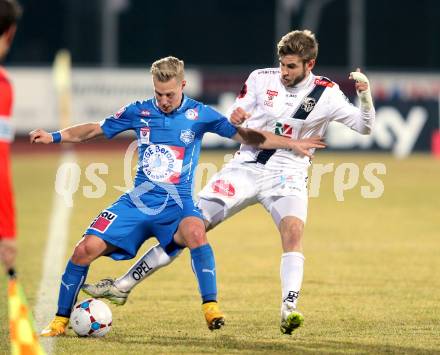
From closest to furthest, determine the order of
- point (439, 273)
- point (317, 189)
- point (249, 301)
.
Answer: point (249, 301) → point (439, 273) → point (317, 189)

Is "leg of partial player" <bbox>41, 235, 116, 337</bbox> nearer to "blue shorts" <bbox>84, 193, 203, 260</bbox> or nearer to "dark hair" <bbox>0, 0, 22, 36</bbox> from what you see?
"blue shorts" <bbox>84, 193, 203, 260</bbox>

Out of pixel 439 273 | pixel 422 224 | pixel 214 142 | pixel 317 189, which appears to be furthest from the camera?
pixel 214 142

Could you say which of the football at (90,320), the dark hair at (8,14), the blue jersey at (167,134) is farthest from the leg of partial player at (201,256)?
the dark hair at (8,14)

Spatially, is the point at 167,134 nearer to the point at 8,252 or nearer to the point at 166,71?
the point at 166,71

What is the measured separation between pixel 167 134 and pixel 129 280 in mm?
1123

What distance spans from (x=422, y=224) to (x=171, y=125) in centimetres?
751

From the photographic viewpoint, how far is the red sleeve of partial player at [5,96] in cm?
525

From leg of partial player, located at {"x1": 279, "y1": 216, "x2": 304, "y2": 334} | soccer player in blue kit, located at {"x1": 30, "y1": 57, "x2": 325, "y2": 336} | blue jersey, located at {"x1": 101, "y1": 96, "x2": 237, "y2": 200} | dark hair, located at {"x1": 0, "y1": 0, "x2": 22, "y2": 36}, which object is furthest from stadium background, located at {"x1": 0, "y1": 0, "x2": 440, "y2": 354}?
dark hair, located at {"x1": 0, "y1": 0, "x2": 22, "y2": 36}

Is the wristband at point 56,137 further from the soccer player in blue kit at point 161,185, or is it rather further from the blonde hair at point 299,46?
the blonde hair at point 299,46

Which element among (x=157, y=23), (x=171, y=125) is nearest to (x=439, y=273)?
(x=171, y=125)

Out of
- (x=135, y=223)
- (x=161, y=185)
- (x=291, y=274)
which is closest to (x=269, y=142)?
(x=161, y=185)

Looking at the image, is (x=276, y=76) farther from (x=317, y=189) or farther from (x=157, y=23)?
(x=157, y=23)

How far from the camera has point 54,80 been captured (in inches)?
1081

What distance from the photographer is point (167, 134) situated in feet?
24.7
